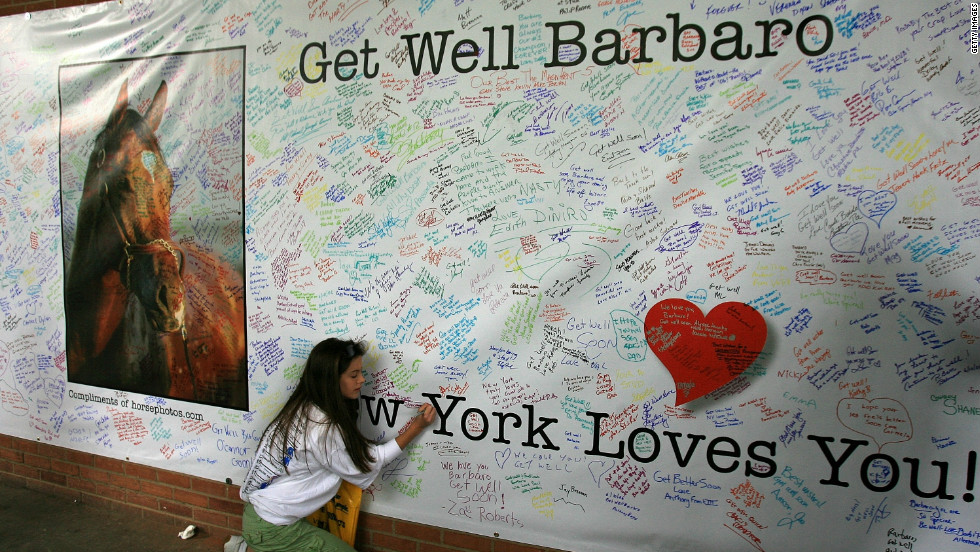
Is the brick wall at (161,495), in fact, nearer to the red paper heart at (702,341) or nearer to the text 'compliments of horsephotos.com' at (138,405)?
the text 'compliments of horsephotos.com' at (138,405)

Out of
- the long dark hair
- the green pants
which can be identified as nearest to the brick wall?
the green pants

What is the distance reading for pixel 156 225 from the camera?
3180mm

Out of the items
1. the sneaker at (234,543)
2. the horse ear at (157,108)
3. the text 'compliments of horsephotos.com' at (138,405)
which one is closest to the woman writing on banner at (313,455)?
the sneaker at (234,543)

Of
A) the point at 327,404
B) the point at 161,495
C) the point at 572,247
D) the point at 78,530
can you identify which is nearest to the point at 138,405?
the point at 161,495

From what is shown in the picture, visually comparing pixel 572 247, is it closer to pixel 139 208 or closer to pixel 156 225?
pixel 156 225

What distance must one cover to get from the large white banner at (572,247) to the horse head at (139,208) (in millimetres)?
17

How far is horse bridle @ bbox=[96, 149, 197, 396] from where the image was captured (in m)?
3.14

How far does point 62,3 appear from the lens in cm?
337

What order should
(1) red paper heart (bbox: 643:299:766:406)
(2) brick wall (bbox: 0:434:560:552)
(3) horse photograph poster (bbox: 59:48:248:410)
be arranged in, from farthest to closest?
(3) horse photograph poster (bbox: 59:48:248:410)
(2) brick wall (bbox: 0:434:560:552)
(1) red paper heart (bbox: 643:299:766:406)

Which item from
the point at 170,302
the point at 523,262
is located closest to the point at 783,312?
the point at 523,262

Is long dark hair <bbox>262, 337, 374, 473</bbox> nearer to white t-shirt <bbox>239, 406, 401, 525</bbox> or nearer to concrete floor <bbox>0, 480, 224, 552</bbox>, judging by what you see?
white t-shirt <bbox>239, 406, 401, 525</bbox>

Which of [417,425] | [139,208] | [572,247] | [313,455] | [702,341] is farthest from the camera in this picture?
[139,208]

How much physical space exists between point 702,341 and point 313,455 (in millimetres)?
1671

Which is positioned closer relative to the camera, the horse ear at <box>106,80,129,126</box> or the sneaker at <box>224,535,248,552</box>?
the sneaker at <box>224,535,248,552</box>
